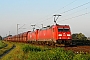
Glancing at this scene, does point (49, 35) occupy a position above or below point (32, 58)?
above

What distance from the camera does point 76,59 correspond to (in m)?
12.7

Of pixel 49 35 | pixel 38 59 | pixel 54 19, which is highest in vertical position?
pixel 54 19

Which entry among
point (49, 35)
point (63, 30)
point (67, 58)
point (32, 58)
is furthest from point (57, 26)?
point (67, 58)

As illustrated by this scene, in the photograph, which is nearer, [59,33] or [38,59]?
[38,59]

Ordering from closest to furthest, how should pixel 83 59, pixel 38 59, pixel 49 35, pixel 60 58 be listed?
pixel 83 59 → pixel 60 58 → pixel 38 59 → pixel 49 35

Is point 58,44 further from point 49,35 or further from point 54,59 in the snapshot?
point 54,59

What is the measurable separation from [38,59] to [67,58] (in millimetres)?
3132

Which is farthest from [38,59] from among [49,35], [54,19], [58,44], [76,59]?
[54,19]

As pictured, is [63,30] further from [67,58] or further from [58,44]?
[67,58]


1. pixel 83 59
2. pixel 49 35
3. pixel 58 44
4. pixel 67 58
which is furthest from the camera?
pixel 49 35

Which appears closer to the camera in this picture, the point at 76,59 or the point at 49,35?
the point at 76,59

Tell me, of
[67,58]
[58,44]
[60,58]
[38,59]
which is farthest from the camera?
[58,44]

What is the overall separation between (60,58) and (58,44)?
23697mm

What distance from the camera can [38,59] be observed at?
16719 mm
